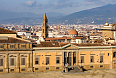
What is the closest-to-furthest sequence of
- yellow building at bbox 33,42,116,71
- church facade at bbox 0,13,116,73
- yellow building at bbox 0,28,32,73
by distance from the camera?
1. yellow building at bbox 0,28,32,73
2. church facade at bbox 0,13,116,73
3. yellow building at bbox 33,42,116,71

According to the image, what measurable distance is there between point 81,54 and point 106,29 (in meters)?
26.2

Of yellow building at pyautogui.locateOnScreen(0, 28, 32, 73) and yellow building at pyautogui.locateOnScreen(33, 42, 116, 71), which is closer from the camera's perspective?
yellow building at pyautogui.locateOnScreen(0, 28, 32, 73)

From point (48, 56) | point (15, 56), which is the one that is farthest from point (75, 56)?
point (15, 56)

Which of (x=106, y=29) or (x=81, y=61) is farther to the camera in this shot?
(x=106, y=29)

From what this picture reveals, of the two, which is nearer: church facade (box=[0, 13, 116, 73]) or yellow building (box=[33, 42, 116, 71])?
church facade (box=[0, 13, 116, 73])

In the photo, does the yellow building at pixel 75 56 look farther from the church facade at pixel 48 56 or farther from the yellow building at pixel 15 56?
the yellow building at pixel 15 56

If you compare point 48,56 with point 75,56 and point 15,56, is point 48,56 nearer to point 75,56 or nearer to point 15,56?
point 75,56

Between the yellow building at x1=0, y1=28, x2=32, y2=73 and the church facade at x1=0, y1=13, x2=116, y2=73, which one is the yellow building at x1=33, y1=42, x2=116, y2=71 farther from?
the yellow building at x1=0, y1=28, x2=32, y2=73

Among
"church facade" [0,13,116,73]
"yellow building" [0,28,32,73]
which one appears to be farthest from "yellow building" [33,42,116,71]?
"yellow building" [0,28,32,73]

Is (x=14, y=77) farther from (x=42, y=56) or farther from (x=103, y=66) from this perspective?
(x=103, y=66)

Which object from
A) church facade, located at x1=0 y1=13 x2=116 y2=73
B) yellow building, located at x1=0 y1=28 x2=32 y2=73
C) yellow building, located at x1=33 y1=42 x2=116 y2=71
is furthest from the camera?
yellow building, located at x1=33 y1=42 x2=116 y2=71

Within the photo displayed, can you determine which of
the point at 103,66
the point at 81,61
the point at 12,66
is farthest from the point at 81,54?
the point at 12,66

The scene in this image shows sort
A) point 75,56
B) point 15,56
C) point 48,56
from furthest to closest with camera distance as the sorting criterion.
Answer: point 75,56 < point 48,56 < point 15,56

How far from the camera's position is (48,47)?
46.3 m
